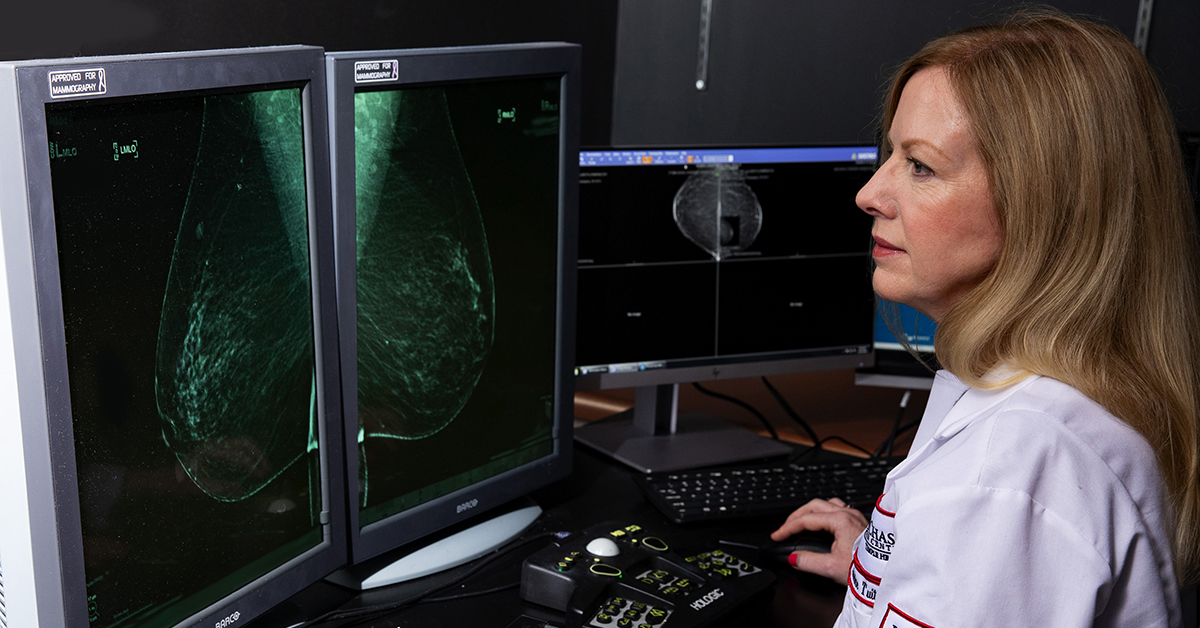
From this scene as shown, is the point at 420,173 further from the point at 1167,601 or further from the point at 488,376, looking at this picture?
the point at 1167,601

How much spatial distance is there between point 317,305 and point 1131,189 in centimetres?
77

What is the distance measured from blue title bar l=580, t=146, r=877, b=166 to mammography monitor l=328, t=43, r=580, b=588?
0.64 feet

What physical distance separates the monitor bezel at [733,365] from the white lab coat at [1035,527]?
29.8 inches

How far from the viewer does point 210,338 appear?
3.00 feet

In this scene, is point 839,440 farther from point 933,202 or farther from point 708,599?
point 933,202

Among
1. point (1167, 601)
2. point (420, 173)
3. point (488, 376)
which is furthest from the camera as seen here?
point (488, 376)

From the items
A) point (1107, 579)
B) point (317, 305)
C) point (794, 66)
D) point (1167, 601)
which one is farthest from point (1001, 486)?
point (794, 66)

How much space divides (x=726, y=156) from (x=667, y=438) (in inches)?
19.0

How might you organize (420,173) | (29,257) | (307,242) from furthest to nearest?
(420,173), (307,242), (29,257)

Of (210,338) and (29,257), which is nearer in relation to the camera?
(29,257)

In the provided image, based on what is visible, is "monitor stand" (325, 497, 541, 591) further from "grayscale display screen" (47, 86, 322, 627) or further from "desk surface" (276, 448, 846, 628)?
"grayscale display screen" (47, 86, 322, 627)

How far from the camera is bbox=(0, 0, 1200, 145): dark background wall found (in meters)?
1.78

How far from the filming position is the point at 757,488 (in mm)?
1461

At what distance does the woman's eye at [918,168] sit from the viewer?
892 mm
